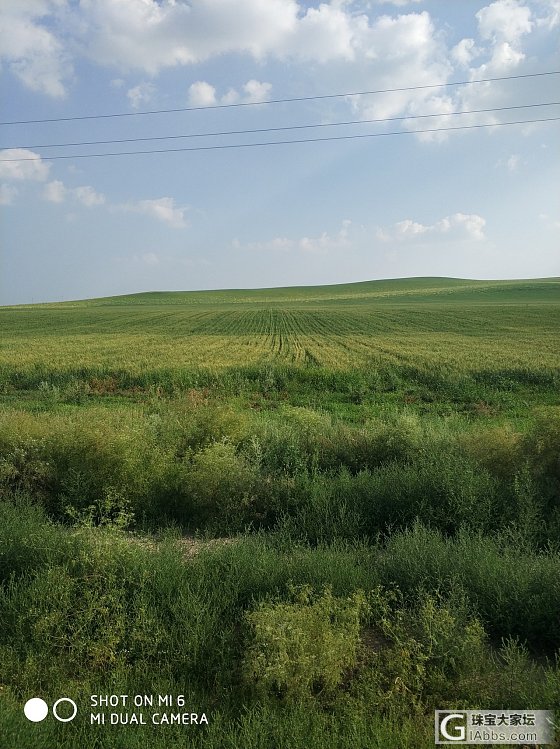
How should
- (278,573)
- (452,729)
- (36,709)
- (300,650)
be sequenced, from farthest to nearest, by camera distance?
1. (278,573)
2. (300,650)
3. (36,709)
4. (452,729)

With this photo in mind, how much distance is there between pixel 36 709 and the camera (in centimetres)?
470

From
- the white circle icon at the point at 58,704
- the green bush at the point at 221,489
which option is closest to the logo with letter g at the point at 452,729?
the white circle icon at the point at 58,704

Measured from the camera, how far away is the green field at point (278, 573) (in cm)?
473

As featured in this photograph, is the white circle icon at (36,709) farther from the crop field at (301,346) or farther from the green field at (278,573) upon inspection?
the crop field at (301,346)

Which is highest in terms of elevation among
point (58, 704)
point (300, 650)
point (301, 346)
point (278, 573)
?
point (301, 346)

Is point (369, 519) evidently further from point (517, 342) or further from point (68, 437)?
point (517, 342)

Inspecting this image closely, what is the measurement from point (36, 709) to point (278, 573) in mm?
2925

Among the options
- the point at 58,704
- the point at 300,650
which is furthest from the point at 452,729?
the point at 58,704

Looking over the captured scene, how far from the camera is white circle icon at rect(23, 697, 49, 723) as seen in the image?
4595 millimetres

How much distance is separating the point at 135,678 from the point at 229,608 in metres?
1.30

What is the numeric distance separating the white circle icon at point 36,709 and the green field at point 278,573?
0.07 meters

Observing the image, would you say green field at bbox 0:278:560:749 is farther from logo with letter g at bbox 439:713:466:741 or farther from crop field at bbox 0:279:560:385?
crop field at bbox 0:279:560:385

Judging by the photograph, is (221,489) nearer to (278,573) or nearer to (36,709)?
(278,573)

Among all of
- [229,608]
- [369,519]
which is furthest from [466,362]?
[229,608]
